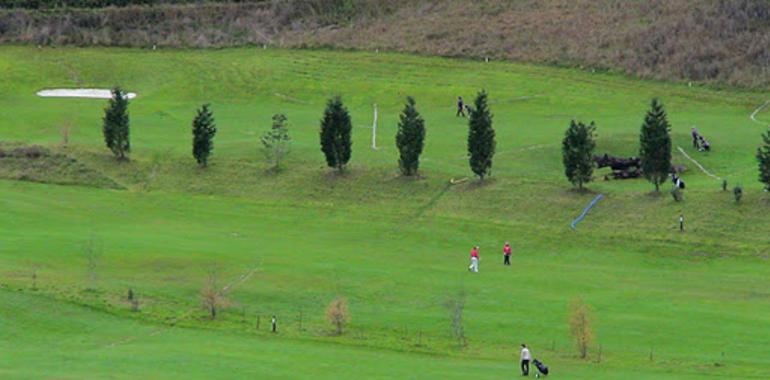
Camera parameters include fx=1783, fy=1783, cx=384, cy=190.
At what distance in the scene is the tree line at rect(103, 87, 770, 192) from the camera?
10869 centimetres

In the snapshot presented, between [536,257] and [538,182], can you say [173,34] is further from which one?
[536,257]

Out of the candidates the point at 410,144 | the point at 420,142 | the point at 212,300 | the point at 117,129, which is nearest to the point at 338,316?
the point at 212,300

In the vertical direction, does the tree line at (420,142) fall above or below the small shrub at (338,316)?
above

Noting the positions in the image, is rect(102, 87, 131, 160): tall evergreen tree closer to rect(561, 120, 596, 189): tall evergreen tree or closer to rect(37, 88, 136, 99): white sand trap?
rect(37, 88, 136, 99): white sand trap

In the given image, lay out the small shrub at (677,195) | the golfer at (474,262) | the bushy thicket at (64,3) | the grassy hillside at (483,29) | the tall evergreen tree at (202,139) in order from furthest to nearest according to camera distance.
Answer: the bushy thicket at (64,3) < the grassy hillside at (483,29) < the tall evergreen tree at (202,139) < the small shrub at (677,195) < the golfer at (474,262)

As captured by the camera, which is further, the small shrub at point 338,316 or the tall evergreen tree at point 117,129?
the tall evergreen tree at point 117,129

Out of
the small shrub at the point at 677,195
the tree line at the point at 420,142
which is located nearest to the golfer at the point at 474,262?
the small shrub at the point at 677,195

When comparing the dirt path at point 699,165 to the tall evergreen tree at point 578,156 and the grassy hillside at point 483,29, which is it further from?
the grassy hillside at point 483,29

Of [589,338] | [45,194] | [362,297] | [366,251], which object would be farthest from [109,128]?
[589,338]

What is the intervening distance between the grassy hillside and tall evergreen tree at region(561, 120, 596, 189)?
36.2m

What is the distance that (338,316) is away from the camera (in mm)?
83375

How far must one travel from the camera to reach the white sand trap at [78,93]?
490 feet

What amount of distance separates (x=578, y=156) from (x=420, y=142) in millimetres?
11773

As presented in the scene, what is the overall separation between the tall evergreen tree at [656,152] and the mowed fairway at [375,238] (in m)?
1.21
